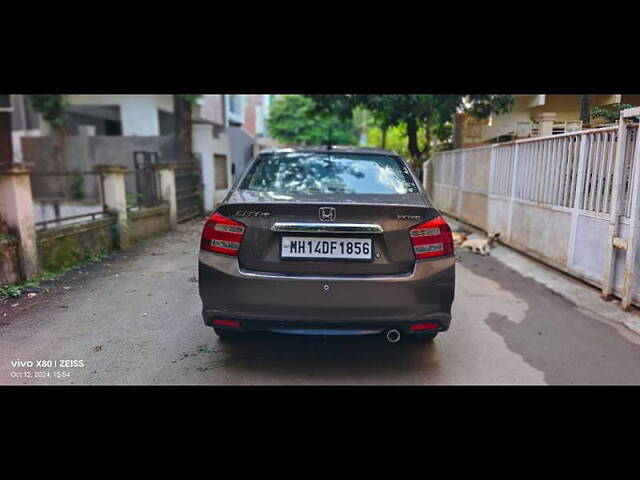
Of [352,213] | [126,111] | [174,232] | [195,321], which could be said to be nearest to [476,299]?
[352,213]

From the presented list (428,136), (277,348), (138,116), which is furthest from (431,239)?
(138,116)

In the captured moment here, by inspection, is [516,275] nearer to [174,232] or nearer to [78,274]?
[78,274]

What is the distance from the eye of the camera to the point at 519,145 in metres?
6.68

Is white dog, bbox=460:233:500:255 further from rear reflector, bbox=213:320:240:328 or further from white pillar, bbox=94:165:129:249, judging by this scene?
white pillar, bbox=94:165:129:249

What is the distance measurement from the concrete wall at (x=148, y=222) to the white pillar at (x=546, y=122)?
6.19 m

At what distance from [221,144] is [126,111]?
215 inches

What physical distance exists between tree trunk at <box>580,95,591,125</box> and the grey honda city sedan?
3143mm

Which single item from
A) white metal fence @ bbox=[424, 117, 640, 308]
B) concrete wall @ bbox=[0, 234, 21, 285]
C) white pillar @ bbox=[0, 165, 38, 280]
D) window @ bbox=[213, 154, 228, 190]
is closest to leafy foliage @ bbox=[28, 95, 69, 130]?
window @ bbox=[213, 154, 228, 190]

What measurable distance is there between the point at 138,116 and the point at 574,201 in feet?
46.8

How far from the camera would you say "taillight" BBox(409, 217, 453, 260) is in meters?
2.65

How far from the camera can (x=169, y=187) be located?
8.65m

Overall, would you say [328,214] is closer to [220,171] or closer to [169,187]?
[169,187]
